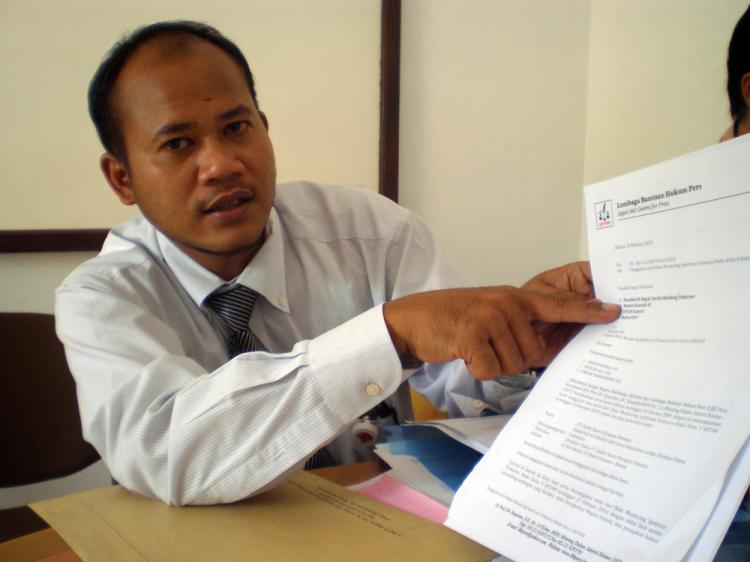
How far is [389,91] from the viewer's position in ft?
5.23

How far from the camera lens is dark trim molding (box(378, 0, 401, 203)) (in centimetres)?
158

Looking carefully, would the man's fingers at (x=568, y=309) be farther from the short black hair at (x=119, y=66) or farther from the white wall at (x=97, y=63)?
the white wall at (x=97, y=63)

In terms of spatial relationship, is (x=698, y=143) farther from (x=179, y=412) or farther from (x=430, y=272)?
(x=179, y=412)

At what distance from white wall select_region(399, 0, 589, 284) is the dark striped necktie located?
885 millimetres

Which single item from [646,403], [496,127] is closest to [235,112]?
[646,403]

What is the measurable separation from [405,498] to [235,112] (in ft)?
1.99

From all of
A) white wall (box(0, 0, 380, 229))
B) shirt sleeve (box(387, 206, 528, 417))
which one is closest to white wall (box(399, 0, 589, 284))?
white wall (box(0, 0, 380, 229))

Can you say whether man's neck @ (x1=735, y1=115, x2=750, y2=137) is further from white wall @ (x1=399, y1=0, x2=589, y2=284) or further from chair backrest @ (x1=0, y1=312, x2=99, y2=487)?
chair backrest @ (x1=0, y1=312, x2=99, y2=487)

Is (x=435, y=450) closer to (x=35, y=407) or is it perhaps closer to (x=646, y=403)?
(x=646, y=403)

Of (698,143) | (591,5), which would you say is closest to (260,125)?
(698,143)

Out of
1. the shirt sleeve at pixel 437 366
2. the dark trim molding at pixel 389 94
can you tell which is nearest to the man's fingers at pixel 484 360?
the shirt sleeve at pixel 437 366

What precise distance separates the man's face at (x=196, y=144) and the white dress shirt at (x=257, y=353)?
71mm

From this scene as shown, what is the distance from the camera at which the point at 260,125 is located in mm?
918

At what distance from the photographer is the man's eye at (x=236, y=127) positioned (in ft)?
2.82
